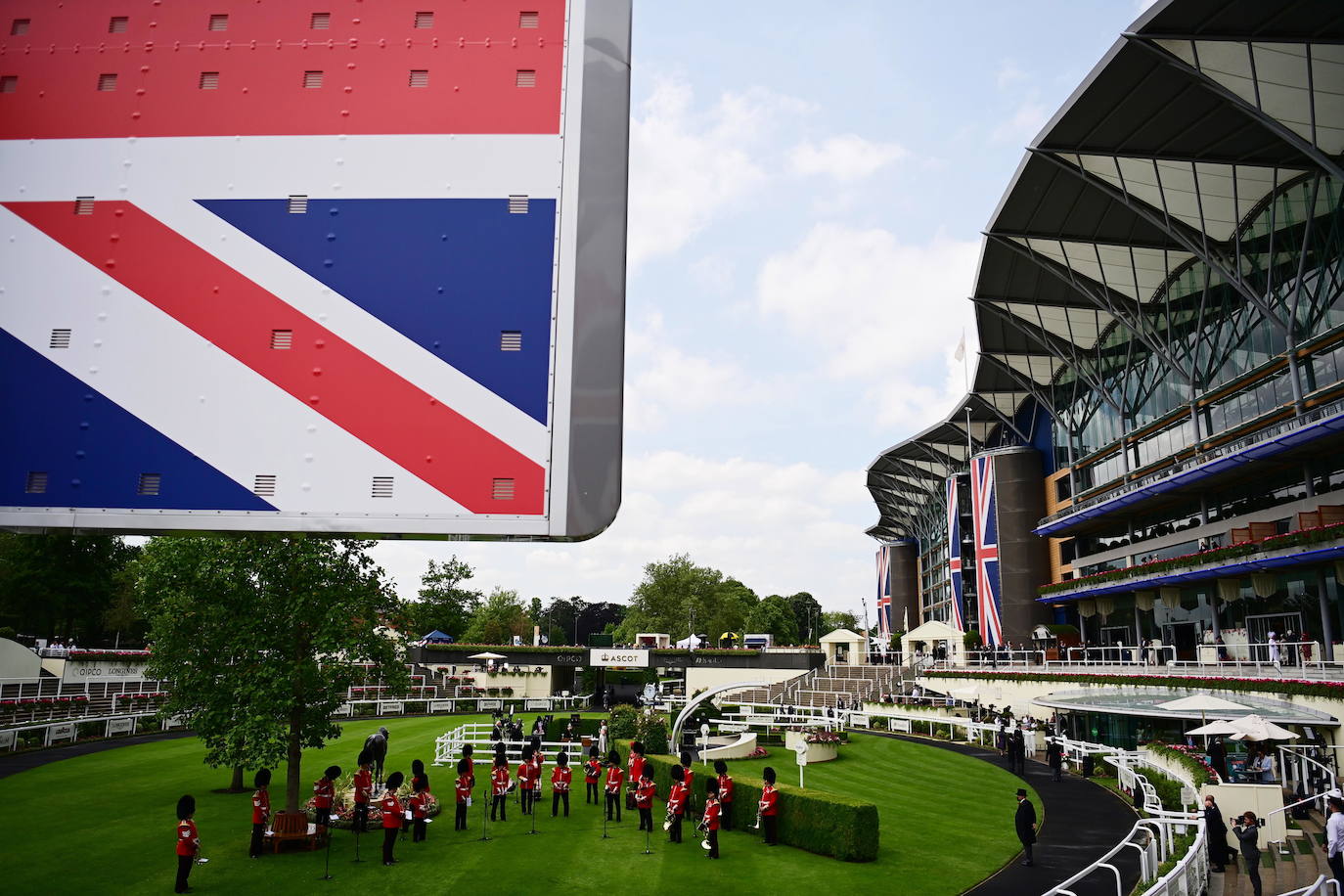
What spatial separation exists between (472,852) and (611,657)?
49880 mm

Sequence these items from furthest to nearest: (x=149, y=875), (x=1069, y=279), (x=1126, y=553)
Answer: (x=1126, y=553) → (x=1069, y=279) → (x=149, y=875)

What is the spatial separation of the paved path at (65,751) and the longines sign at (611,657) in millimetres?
31113

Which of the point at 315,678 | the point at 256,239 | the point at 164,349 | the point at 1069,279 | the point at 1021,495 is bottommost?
the point at 315,678

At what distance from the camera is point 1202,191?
38344mm

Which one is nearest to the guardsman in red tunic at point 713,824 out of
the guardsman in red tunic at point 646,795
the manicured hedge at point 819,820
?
the guardsman in red tunic at point 646,795

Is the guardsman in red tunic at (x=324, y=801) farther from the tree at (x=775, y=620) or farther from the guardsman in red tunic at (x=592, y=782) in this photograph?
the tree at (x=775, y=620)

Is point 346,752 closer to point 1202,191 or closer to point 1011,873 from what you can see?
point 1011,873

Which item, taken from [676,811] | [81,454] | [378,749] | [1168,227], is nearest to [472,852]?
[676,811]

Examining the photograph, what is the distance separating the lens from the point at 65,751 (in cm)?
3300

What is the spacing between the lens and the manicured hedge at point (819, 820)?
17.3 meters

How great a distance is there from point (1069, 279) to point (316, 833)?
4397cm

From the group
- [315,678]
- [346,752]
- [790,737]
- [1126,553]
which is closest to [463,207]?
[315,678]

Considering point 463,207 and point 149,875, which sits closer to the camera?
point 463,207

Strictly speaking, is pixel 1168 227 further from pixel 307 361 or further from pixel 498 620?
pixel 498 620
